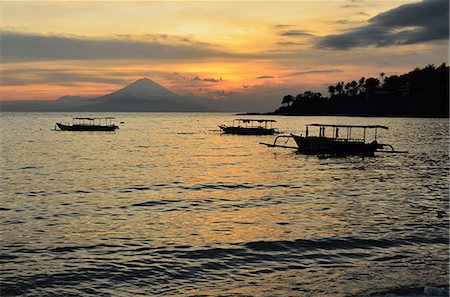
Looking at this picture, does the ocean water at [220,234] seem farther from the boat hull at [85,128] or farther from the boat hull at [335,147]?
Result: the boat hull at [85,128]

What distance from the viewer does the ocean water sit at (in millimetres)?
12602

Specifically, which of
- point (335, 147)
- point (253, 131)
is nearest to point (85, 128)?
point (253, 131)

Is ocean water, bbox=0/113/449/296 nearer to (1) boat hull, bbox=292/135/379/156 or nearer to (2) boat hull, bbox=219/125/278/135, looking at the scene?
(1) boat hull, bbox=292/135/379/156

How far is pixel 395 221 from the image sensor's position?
20.3 metres

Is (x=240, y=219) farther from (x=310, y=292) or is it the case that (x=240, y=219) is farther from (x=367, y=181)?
(x=367, y=181)

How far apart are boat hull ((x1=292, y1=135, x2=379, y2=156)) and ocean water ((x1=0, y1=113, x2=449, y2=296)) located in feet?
54.3

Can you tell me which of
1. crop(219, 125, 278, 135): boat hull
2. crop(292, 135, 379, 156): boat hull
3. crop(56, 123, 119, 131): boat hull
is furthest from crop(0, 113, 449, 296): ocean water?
crop(56, 123, 119, 131): boat hull

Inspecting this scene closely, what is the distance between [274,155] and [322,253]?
1559 inches

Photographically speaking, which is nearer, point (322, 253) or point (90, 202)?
point (322, 253)

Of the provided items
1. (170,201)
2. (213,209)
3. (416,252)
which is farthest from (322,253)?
(170,201)

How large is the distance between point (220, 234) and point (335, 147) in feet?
129

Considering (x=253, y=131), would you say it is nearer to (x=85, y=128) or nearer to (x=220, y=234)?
(x=85, y=128)

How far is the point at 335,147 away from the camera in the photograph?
178ft

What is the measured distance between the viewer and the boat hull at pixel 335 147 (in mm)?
53281
